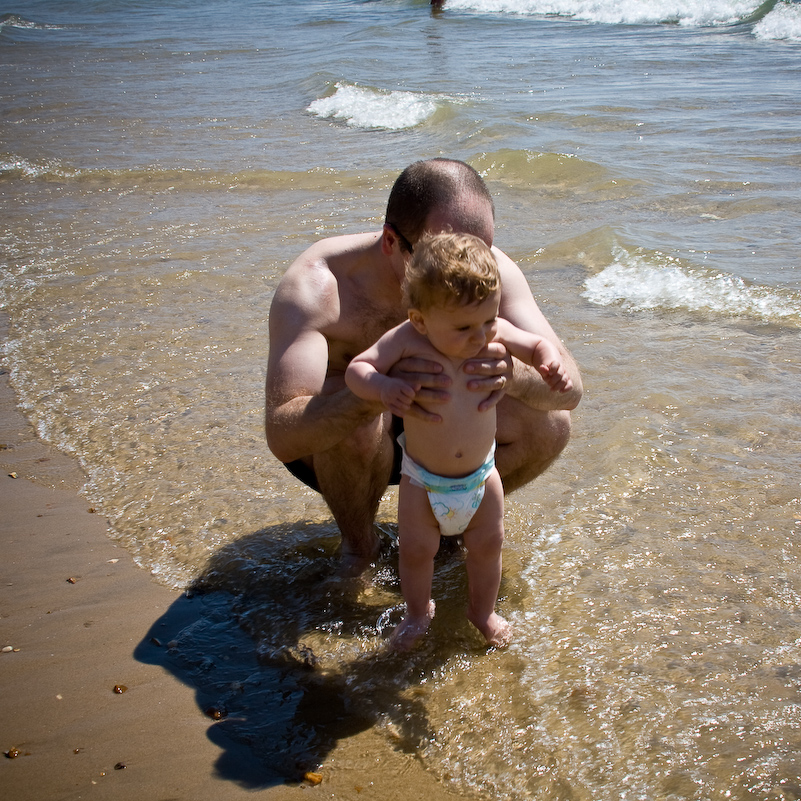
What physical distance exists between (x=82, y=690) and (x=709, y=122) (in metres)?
9.27

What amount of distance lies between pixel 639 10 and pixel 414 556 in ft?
70.4

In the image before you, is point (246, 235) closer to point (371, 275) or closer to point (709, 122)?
point (371, 275)

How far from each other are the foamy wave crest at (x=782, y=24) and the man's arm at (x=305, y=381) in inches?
620

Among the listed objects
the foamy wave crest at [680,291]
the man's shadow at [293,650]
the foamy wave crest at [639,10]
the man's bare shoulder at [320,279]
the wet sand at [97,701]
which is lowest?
the man's shadow at [293,650]

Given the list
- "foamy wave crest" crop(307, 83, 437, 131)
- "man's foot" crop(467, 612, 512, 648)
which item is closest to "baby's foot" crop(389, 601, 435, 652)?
"man's foot" crop(467, 612, 512, 648)

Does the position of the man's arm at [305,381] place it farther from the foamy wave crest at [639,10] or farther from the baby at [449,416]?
the foamy wave crest at [639,10]

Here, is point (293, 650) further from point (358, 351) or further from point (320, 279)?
point (320, 279)

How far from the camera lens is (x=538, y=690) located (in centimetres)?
247

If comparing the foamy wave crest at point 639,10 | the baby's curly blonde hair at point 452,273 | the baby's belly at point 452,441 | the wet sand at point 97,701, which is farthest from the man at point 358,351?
the foamy wave crest at point 639,10

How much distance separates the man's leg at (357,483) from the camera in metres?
3.07

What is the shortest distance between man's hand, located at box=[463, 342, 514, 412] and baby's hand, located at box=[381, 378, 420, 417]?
9.0 inches

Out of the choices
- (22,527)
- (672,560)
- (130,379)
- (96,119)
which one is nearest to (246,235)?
(130,379)

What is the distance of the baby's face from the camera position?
2.40 meters

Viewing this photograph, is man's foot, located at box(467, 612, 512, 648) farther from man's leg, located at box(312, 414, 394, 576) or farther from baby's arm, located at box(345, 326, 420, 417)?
baby's arm, located at box(345, 326, 420, 417)
